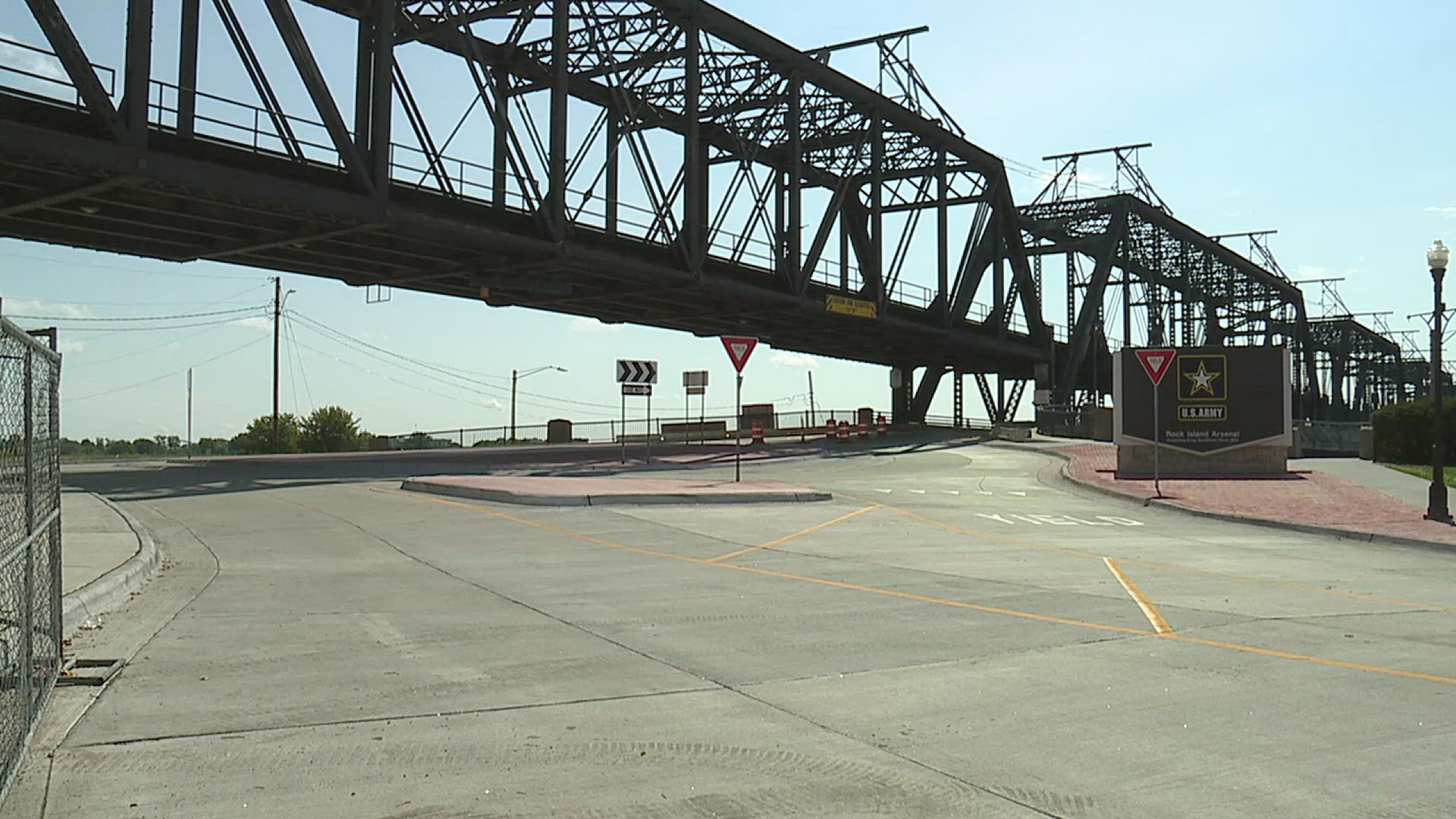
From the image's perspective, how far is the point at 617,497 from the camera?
2128cm

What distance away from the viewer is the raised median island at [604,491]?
21047mm

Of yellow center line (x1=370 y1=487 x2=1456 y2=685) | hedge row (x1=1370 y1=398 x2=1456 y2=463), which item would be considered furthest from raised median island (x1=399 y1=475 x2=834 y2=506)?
hedge row (x1=1370 y1=398 x2=1456 y2=463)

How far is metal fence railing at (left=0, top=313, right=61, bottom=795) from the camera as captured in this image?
5.65 m

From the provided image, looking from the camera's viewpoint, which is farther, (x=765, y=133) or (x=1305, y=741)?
(x=765, y=133)

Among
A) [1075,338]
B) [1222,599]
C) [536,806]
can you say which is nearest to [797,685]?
[536,806]

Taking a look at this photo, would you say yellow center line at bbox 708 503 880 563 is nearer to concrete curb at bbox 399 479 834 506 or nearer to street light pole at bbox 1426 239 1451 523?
concrete curb at bbox 399 479 834 506

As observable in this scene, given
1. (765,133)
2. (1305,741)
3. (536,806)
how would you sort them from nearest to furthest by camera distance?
(536,806) → (1305,741) → (765,133)

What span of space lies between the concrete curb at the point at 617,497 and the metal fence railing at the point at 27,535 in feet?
42.3

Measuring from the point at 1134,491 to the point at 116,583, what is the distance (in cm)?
2018

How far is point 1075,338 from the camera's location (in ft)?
250

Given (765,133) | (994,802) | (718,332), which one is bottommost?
(994,802)

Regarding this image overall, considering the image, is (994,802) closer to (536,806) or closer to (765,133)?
(536,806)

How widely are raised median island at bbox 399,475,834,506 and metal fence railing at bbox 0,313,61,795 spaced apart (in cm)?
1310

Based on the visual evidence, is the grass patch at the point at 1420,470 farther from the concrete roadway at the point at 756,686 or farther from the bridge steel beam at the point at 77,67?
the bridge steel beam at the point at 77,67
